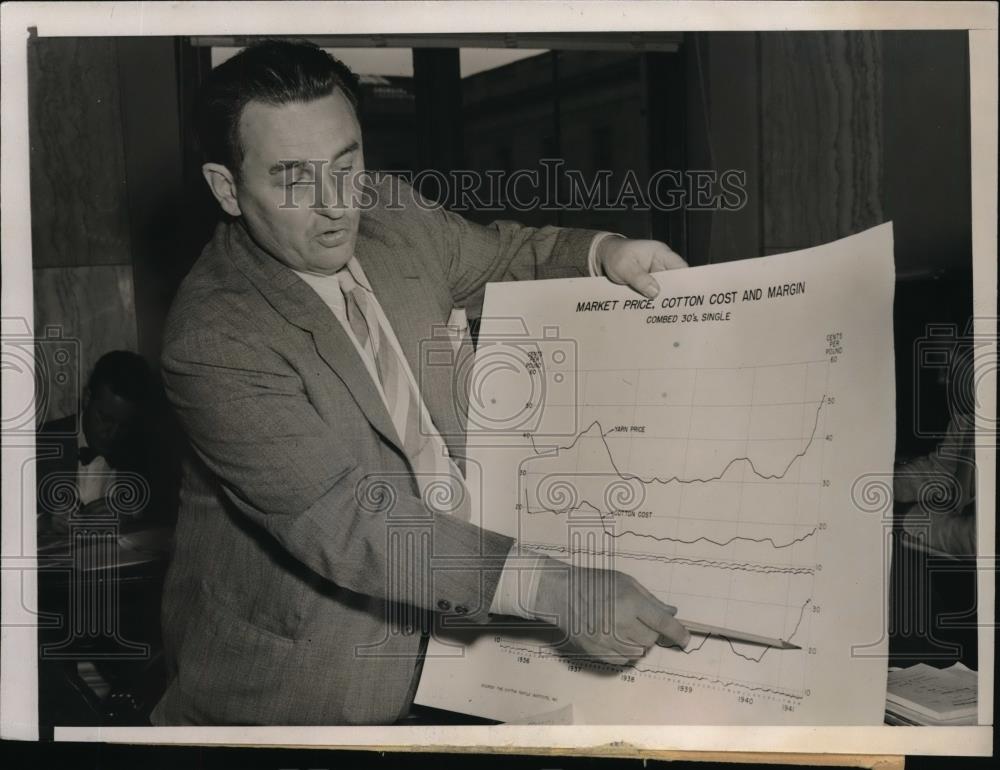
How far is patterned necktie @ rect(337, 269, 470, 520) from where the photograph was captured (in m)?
1.08

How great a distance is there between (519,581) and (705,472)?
261mm

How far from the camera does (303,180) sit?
107 cm

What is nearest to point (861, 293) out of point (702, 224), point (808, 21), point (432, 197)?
point (702, 224)

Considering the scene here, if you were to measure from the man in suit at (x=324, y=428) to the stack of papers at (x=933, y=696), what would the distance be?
289 mm

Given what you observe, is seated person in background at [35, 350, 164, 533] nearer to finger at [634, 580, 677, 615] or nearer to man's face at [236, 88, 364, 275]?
Answer: man's face at [236, 88, 364, 275]

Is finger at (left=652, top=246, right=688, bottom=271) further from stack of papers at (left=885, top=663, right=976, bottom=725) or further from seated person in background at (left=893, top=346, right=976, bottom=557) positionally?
stack of papers at (left=885, top=663, right=976, bottom=725)

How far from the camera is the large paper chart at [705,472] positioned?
1.06m

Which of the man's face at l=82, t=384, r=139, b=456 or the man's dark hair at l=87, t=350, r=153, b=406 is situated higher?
the man's dark hair at l=87, t=350, r=153, b=406

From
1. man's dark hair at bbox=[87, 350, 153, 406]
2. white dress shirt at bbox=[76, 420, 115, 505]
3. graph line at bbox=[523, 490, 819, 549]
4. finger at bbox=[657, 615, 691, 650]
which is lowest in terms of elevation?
finger at bbox=[657, 615, 691, 650]

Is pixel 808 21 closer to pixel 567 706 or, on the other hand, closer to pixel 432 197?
pixel 432 197

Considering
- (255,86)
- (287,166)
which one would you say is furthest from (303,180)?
(255,86)

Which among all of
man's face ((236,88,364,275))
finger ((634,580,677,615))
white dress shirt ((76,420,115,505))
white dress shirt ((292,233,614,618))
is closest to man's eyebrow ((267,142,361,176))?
man's face ((236,88,364,275))

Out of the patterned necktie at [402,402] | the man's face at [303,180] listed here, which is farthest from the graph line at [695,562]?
the man's face at [303,180]

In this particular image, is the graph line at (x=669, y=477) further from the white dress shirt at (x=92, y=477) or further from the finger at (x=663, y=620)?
the white dress shirt at (x=92, y=477)
